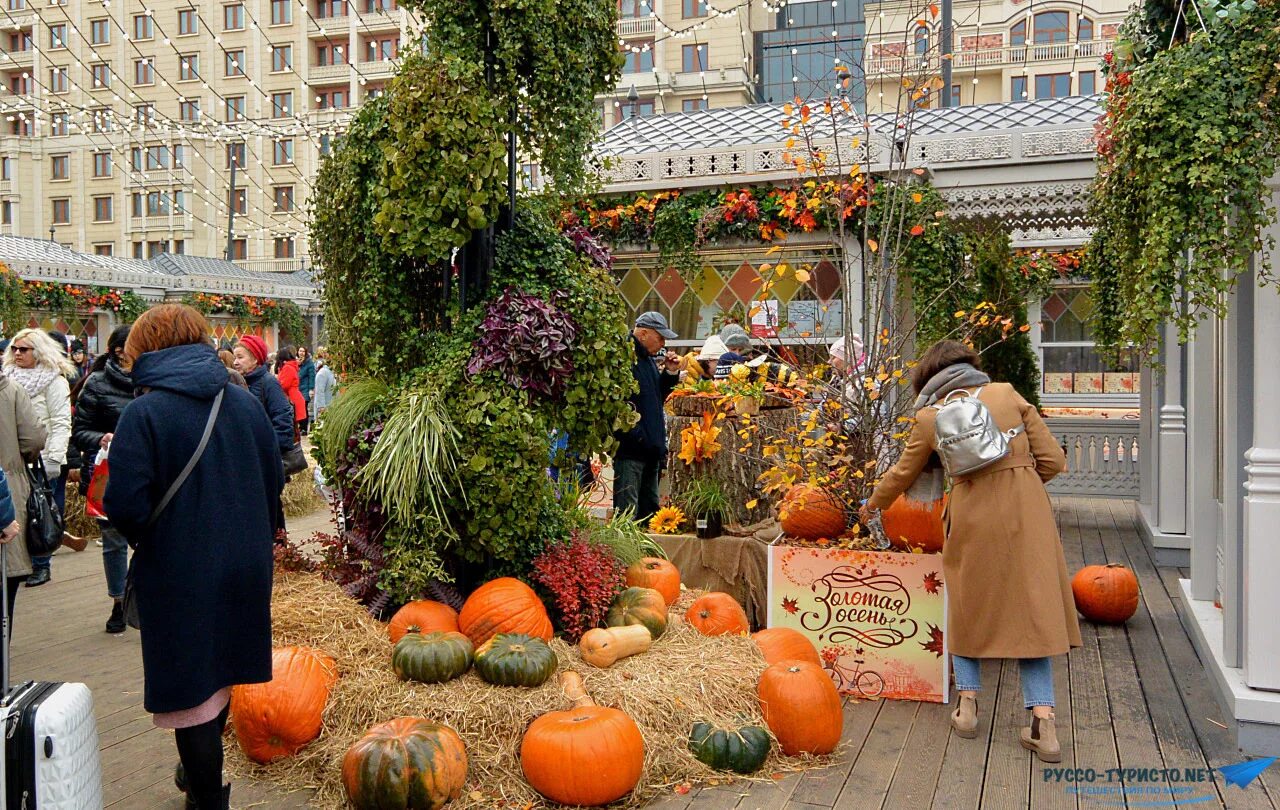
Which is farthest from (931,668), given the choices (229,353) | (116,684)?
A: (229,353)

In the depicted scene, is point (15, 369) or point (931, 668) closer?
point (931, 668)

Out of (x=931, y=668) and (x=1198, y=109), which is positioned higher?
(x=1198, y=109)

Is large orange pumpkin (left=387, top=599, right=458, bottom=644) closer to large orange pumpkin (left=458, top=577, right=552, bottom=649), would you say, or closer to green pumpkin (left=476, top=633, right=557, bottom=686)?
large orange pumpkin (left=458, top=577, right=552, bottom=649)

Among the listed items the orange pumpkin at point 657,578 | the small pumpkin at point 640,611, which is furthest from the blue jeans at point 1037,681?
the orange pumpkin at point 657,578

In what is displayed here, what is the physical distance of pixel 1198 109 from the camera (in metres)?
3.74

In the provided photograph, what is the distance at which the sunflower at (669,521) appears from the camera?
5.70 metres

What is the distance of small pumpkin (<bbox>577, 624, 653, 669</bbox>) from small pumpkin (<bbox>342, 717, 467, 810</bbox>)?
89 cm

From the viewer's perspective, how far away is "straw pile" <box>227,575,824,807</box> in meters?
3.54

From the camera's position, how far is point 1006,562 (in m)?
3.93

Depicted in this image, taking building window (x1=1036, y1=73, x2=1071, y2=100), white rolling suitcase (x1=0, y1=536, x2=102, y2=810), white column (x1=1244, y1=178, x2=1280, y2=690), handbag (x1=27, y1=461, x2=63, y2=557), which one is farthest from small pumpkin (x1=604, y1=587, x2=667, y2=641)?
building window (x1=1036, y1=73, x2=1071, y2=100)

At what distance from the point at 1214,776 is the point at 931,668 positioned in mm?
1183

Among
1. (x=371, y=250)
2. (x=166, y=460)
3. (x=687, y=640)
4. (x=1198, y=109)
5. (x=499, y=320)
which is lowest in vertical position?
(x=687, y=640)

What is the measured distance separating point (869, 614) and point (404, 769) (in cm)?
231

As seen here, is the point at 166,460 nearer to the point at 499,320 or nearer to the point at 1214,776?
the point at 499,320
